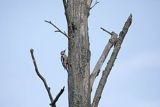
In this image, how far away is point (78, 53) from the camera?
Result: 3188 millimetres

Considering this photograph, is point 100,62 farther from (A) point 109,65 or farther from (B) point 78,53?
(B) point 78,53

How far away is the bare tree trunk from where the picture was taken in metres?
3.07

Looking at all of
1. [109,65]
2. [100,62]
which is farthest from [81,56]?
[109,65]

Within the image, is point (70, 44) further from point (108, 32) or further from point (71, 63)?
point (108, 32)

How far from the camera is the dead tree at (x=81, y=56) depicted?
3.08 m

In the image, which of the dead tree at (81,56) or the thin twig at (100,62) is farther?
the thin twig at (100,62)

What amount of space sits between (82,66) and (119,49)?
57 cm

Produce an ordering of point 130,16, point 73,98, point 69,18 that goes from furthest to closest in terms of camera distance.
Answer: point 130,16 → point 69,18 → point 73,98

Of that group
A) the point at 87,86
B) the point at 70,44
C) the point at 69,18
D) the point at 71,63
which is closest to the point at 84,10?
the point at 69,18

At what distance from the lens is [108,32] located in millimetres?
3686

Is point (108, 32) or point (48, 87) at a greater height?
point (108, 32)

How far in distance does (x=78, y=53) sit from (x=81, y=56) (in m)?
0.05

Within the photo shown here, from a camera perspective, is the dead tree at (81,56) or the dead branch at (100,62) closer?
the dead tree at (81,56)

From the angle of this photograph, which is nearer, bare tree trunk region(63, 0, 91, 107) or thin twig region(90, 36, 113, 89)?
bare tree trunk region(63, 0, 91, 107)
